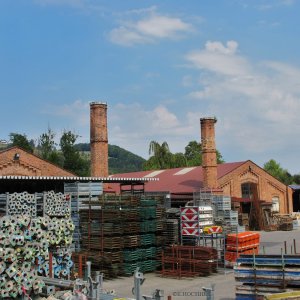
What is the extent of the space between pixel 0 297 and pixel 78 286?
2.33m

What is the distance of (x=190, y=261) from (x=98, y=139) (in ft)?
41.0

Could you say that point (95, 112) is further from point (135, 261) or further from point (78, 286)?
point (78, 286)

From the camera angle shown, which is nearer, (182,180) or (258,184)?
(182,180)

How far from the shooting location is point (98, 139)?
29.6 metres

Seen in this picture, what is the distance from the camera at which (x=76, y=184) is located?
73.2 ft

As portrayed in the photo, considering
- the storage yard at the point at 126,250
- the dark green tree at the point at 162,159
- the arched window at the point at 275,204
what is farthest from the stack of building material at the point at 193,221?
the dark green tree at the point at 162,159

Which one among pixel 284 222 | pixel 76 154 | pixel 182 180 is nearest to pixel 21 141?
pixel 76 154

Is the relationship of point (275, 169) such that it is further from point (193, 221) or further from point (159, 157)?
point (193, 221)

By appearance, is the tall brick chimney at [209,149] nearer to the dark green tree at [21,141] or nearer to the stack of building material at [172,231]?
the stack of building material at [172,231]

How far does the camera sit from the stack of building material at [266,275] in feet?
44.7

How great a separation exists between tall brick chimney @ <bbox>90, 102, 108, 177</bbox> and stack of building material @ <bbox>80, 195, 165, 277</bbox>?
8787 mm

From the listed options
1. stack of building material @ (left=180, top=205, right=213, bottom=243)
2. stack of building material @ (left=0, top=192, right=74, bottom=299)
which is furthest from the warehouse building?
stack of building material @ (left=0, top=192, right=74, bottom=299)

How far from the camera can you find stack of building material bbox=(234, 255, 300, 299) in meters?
13.6

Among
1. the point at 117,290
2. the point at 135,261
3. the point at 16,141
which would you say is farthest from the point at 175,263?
the point at 16,141
